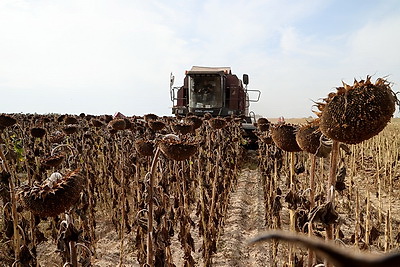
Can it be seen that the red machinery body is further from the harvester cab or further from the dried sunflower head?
the dried sunflower head

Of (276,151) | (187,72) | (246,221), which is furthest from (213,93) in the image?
(276,151)

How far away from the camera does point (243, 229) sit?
17.1ft

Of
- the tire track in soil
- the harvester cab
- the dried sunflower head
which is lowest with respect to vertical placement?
the tire track in soil

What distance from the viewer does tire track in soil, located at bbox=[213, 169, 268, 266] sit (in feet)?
13.7

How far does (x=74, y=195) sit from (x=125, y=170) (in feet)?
10.7

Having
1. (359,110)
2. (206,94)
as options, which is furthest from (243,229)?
(206,94)

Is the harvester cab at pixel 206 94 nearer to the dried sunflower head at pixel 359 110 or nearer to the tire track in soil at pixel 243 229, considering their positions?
the tire track in soil at pixel 243 229

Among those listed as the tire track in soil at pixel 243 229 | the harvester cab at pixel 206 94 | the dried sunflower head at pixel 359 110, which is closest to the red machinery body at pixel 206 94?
the harvester cab at pixel 206 94

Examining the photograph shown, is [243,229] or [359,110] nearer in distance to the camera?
[359,110]

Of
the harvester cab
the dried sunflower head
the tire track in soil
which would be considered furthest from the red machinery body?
the dried sunflower head

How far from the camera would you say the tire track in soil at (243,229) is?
4.19 metres

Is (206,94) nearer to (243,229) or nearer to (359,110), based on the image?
(243,229)

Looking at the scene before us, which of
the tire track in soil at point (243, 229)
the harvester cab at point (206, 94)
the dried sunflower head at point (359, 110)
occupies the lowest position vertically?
the tire track in soil at point (243, 229)

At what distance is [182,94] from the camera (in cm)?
1338
